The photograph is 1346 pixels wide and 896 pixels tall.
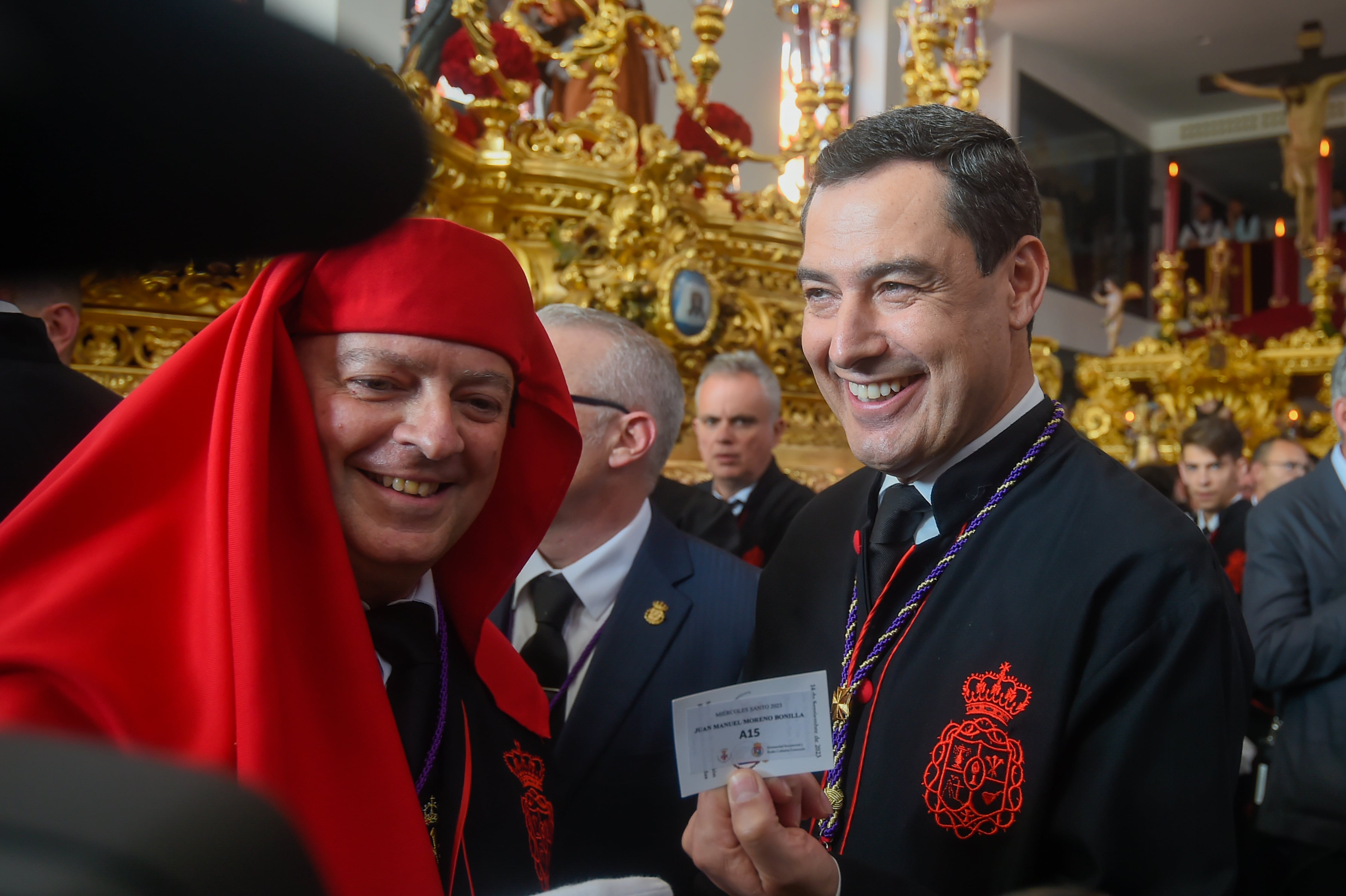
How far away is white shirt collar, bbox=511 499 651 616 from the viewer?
8.18ft

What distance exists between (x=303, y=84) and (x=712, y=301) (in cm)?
521

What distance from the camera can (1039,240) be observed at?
1765mm

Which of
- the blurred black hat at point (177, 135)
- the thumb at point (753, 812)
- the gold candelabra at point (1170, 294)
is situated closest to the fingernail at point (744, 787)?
the thumb at point (753, 812)

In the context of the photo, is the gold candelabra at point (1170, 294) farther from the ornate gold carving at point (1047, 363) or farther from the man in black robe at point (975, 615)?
the man in black robe at point (975, 615)

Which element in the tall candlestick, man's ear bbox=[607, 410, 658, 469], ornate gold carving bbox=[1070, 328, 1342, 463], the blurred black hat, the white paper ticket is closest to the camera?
the blurred black hat

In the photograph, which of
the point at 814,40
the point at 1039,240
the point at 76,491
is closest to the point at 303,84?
the point at 76,491

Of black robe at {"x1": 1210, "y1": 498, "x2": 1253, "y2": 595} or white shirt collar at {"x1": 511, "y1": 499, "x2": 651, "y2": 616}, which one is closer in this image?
white shirt collar at {"x1": 511, "y1": 499, "x2": 651, "y2": 616}

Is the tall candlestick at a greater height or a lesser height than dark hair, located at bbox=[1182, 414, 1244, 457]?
greater

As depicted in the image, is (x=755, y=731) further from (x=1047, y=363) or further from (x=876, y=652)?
(x=1047, y=363)

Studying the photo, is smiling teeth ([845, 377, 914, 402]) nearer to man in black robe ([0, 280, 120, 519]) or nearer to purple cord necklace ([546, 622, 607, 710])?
purple cord necklace ([546, 622, 607, 710])

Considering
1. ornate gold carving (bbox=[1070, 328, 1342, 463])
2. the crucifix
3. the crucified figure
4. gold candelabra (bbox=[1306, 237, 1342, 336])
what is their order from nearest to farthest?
ornate gold carving (bbox=[1070, 328, 1342, 463]), gold candelabra (bbox=[1306, 237, 1342, 336]), the crucified figure, the crucifix

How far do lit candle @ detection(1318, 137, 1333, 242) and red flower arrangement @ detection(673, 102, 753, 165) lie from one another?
18.0 feet

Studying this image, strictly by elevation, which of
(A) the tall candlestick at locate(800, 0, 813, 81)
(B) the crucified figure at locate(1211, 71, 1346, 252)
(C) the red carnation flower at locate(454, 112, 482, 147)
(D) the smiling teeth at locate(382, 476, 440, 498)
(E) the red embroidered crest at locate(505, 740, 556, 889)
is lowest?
(E) the red embroidered crest at locate(505, 740, 556, 889)

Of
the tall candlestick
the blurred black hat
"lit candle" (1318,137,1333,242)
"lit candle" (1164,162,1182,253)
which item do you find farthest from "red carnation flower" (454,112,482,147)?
"lit candle" (1318,137,1333,242)
